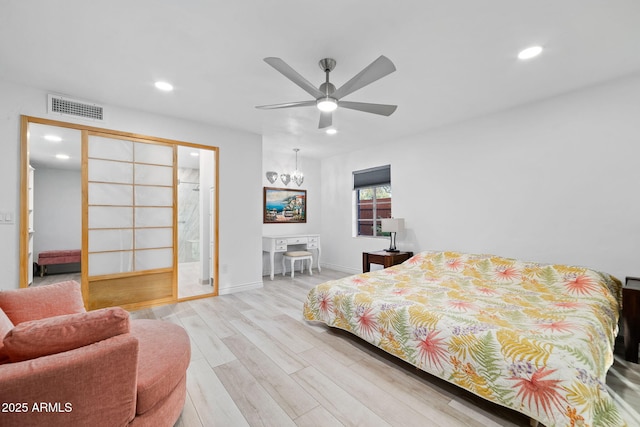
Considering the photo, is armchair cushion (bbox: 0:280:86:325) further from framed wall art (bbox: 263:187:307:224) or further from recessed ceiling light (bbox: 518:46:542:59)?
recessed ceiling light (bbox: 518:46:542:59)

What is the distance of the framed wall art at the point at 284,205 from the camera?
17.8ft

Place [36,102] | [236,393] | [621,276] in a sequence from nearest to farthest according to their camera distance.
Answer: [236,393], [621,276], [36,102]

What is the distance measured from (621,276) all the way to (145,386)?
13.4 ft

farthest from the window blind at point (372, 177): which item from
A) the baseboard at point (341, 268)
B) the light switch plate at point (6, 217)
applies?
the light switch plate at point (6, 217)

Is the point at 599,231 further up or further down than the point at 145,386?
further up

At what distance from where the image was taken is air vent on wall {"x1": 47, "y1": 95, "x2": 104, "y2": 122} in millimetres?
2873

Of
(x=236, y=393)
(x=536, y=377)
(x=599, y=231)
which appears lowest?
(x=236, y=393)

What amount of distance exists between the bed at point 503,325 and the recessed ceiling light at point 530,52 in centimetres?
208

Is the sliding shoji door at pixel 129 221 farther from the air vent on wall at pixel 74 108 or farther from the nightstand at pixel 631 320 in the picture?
the nightstand at pixel 631 320

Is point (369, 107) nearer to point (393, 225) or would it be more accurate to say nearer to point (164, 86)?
point (164, 86)

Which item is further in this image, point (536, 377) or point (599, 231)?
point (599, 231)

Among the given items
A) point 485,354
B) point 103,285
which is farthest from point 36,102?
point 485,354

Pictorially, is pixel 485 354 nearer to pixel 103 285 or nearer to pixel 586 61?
pixel 586 61

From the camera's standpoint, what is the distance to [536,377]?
143cm
